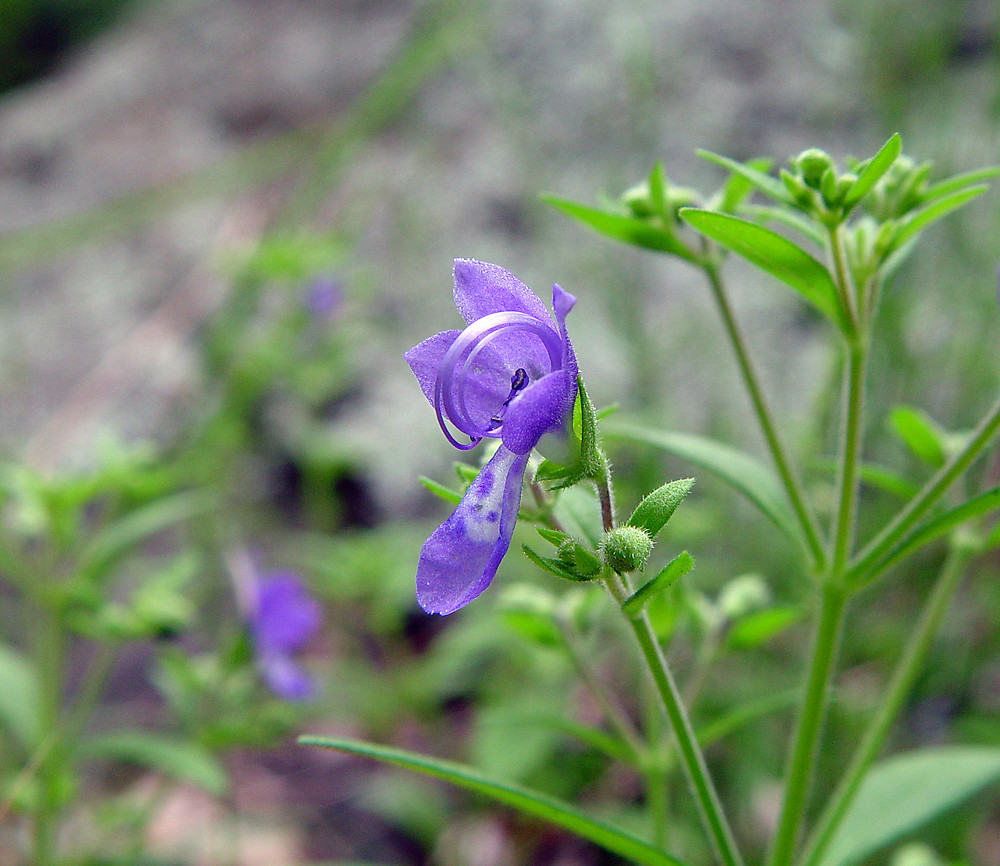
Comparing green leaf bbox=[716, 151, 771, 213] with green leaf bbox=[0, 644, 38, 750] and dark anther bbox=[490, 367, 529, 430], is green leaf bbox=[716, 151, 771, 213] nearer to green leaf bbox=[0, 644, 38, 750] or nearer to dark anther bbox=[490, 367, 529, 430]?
dark anther bbox=[490, 367, 529, 430]

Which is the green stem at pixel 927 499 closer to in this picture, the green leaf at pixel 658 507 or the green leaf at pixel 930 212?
the green leaf at pixel 930 212

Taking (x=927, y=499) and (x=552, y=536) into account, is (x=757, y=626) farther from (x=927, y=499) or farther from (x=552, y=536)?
(x=552, y=536)

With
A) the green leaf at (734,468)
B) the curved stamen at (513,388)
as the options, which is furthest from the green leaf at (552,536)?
the green leaf at (734,468)

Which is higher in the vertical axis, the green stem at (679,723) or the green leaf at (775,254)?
the green leaf at (775,254)

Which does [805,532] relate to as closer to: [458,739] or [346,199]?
[458,739]

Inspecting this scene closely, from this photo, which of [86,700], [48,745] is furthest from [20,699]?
[48,745]
